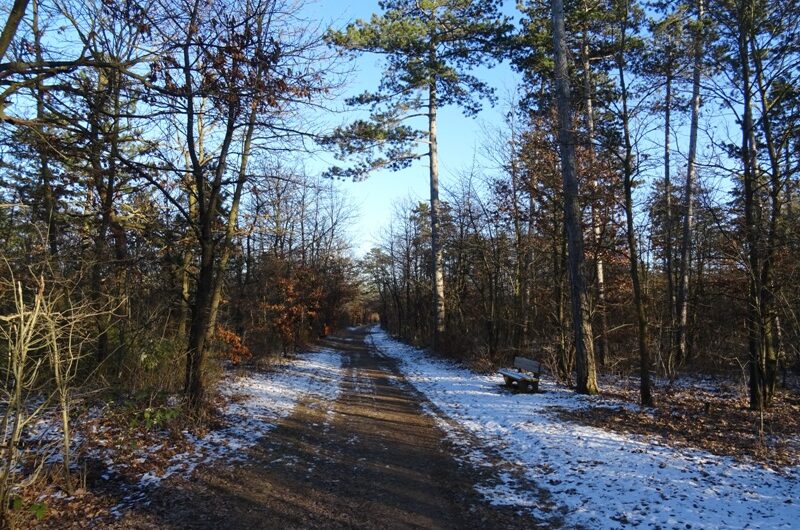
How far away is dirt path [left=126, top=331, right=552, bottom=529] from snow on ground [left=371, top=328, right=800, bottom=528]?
0.51 metres

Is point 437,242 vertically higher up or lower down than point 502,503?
higher up

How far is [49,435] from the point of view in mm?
6445

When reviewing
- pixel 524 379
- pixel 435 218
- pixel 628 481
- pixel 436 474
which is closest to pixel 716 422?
pixel 524 379

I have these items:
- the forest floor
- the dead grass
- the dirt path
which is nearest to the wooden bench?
the dead grass

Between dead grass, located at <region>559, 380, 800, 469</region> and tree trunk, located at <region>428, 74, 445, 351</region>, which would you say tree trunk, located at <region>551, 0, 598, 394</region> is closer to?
dead grass, located at <region>559, 380, 800, 469</region>

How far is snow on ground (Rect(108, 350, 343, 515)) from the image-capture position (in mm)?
5707

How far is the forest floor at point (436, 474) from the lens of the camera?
460cm

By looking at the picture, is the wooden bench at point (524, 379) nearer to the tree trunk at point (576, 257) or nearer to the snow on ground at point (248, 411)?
the tree trunk at point (576, 257)

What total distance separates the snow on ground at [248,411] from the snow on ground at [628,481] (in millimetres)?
3312

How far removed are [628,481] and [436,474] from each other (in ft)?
7.04

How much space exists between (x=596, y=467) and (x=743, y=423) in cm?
423

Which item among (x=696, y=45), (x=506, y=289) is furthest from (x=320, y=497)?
(x=506, y=289)

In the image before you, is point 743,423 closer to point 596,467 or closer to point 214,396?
point 596,467

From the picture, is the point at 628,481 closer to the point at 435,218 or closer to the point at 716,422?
the point at 716,422
